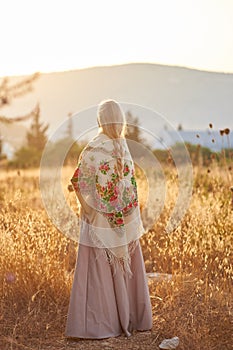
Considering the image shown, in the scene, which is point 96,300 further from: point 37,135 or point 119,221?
point 37,135

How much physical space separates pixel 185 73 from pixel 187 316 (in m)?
29.2

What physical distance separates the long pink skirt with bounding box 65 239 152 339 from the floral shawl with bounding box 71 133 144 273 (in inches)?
3.5

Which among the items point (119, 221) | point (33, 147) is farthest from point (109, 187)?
point (33, 147)

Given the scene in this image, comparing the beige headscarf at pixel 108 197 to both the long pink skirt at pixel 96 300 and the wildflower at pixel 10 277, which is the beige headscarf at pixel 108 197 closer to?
the long pink skirt at pixel 96 300

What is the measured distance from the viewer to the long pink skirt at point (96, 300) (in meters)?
4.03

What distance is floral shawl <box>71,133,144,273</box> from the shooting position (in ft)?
12.9

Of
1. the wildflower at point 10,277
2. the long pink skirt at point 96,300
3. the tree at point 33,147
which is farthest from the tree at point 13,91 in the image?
the tree at point 33,147

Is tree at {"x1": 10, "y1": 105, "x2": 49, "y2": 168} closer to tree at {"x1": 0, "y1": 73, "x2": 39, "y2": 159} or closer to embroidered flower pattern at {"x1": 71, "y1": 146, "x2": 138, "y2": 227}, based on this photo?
tree at {"x1": 0, "y1": 73, "x2": 39, "y2": 159}

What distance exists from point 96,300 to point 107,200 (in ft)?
2.22

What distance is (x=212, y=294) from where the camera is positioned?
446cm

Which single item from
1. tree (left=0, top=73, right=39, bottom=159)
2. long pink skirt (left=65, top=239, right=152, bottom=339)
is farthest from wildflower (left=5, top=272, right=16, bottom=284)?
tree (left=0, top=73, right=39, bottom=159)

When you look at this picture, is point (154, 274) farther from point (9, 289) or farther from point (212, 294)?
point (9, 289)

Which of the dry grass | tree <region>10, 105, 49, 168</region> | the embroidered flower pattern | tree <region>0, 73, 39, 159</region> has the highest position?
tree <region>10, 105, 49, 168</region>

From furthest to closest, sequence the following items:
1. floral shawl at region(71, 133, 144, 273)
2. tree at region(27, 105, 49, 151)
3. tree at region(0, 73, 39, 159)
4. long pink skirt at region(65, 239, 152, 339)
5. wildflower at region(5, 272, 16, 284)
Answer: tree at region(27, 105, 49, 151) < tree at region(0, 73, 39, 159) < wildflower at region(5, 272, 16, 284) < long pink skirt at region(65, 239, 152, 339) < floral shawl at region(71, 133, 144, 273)
